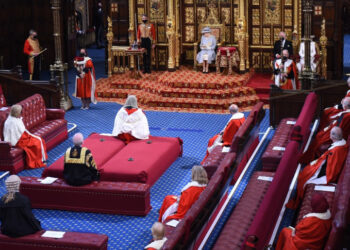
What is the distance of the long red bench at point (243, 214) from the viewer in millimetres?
8914

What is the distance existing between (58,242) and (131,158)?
3.26 m

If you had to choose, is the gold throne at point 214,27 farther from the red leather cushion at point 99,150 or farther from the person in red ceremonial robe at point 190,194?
the person in red ceremonial robe at point 190,194

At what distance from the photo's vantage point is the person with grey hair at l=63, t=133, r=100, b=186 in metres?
10.8

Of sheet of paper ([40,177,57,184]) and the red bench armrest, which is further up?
the red bench armrest

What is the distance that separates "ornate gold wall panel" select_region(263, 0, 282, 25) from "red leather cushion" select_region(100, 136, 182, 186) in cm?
727

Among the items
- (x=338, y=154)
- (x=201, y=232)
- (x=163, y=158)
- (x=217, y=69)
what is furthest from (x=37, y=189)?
(x=217, y=69)

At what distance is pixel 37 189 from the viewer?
11.2m

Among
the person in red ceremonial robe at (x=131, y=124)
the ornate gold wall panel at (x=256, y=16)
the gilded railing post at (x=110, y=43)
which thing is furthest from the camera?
the gilded railing post at (x=110, y=43)

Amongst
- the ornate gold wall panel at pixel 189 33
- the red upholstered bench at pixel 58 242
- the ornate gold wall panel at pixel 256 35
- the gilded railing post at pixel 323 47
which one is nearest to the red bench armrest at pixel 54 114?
the red upholstered bench at pixel 58 242

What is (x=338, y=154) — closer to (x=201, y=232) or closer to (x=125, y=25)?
(x=201, y=232)

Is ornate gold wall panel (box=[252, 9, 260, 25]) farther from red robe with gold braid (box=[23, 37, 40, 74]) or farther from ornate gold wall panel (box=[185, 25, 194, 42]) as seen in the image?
red robe with gold braid (box=[23, 37, 40, 74])

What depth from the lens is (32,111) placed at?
14.2 metres

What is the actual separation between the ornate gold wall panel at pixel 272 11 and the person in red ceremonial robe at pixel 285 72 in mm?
3205

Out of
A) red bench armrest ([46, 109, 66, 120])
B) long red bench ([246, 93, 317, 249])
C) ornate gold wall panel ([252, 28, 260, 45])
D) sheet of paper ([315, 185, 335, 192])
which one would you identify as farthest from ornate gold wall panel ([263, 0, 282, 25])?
sheet of paper ([315, 185, 335, 192])
